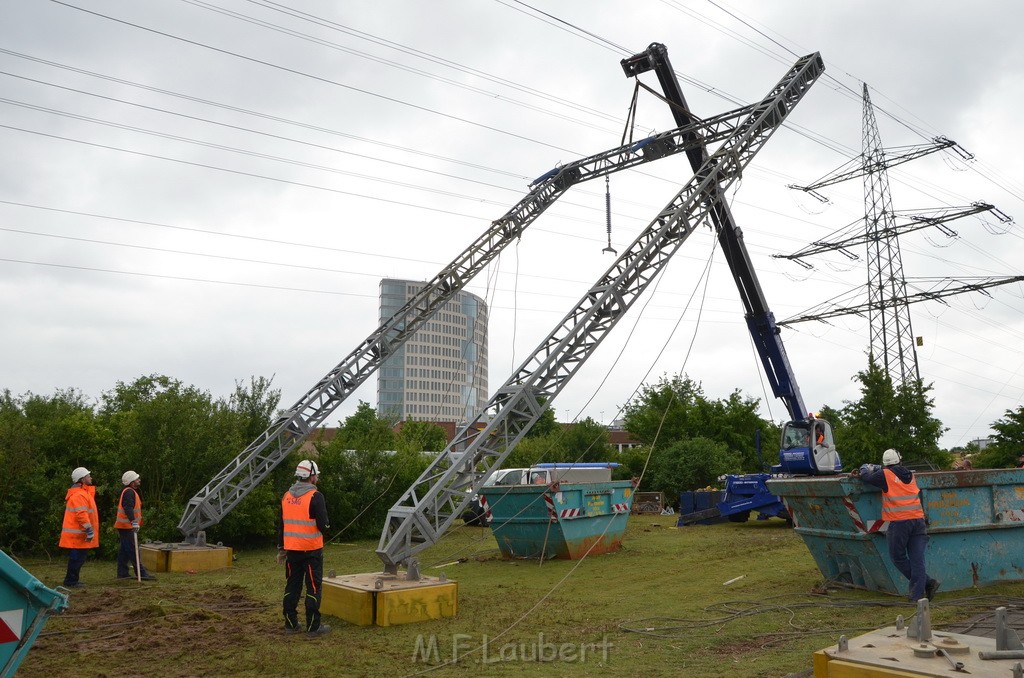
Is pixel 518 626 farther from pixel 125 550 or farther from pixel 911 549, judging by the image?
pixel 125 550

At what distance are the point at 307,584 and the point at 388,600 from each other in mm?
928

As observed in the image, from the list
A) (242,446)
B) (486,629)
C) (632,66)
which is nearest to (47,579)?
(242,446)

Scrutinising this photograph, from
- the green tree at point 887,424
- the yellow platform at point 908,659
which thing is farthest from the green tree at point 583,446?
the yellow platform at point 908,659

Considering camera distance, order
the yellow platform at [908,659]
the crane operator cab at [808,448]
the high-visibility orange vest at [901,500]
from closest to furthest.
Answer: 1. the yellow platform at [908,659]
2. the high-visibility orange vest at [901,500]
3. the crane operator cab at [808,448]

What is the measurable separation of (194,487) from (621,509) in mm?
9128

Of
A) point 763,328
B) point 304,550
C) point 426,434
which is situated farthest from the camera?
point 426,434

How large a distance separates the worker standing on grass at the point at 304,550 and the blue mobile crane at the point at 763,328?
11.5 m

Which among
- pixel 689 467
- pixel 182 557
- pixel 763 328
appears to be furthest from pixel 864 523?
pixel 689 467

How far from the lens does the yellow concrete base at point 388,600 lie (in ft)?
27.7

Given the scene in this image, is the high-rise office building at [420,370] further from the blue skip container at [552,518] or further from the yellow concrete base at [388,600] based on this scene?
the yellow concrete base at [388,600]

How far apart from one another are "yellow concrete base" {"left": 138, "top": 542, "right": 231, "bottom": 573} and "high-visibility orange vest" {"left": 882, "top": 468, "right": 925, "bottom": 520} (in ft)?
37.6

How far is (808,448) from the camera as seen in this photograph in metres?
17.2

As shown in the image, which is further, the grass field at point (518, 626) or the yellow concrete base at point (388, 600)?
the yellow concrete base at point (388, 600)

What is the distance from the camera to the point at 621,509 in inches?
615
